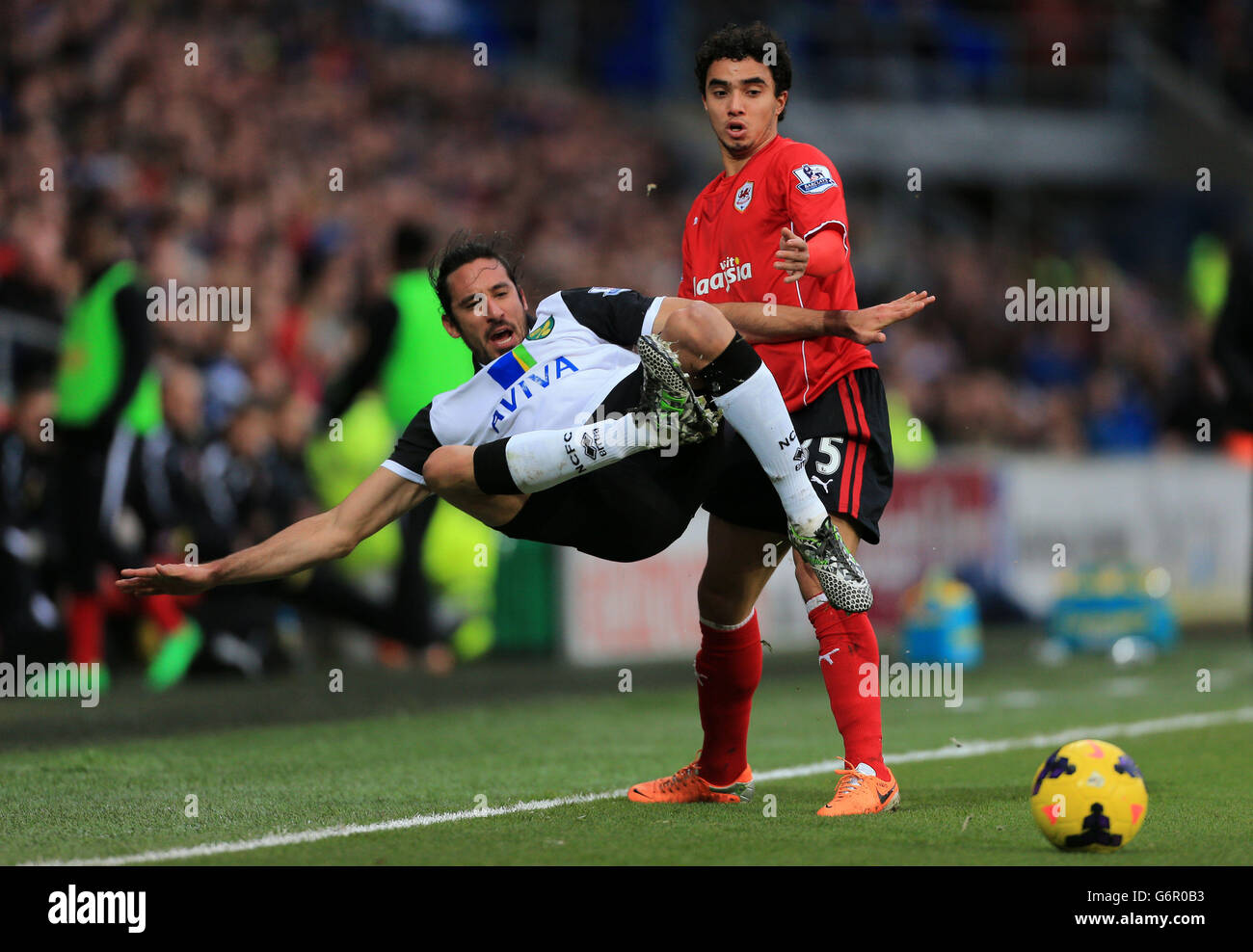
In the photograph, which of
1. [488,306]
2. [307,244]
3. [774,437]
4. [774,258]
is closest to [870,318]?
[774,258]

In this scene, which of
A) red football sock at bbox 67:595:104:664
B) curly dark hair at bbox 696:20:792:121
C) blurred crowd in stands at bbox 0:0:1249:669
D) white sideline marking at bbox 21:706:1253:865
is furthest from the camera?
blurred crowd in stands at bbox 0:0:1249:669

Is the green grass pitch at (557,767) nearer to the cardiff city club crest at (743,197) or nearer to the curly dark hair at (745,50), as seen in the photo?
the cardiff city club crest at (743,197)

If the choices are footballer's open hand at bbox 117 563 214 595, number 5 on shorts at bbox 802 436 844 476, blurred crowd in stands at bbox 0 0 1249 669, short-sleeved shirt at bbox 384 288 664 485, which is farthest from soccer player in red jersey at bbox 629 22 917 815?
footballer's open hand at bbox 117 563 214 595

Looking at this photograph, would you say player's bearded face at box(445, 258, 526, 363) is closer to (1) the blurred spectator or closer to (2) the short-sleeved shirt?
(2) the short-sleeved shirt

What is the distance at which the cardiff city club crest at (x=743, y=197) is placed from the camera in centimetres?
567

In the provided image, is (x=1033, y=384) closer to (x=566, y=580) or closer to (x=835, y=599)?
(x=566, y=580)

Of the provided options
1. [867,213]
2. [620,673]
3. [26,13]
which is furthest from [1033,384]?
[26,13]

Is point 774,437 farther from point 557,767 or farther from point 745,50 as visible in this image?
point 557,767

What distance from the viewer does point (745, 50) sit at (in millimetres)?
5648

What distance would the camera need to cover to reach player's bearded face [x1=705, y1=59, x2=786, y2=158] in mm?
5668

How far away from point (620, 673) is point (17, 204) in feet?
16.5

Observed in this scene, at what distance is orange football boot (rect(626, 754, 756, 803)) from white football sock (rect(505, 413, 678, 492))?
124 centimetres

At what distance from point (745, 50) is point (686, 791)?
2405 mm

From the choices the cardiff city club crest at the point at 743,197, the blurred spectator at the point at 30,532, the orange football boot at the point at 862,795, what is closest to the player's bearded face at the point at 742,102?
the cardiff city club crest at the point at 743,197
